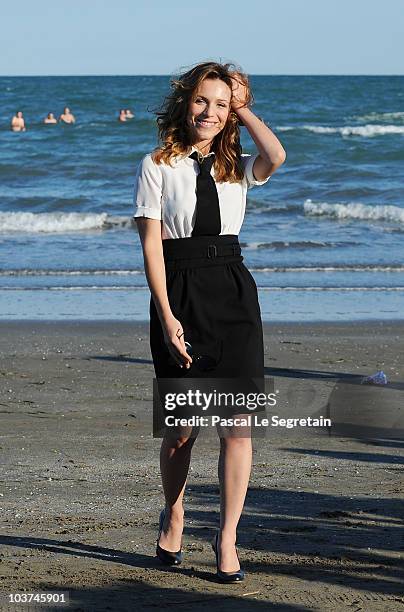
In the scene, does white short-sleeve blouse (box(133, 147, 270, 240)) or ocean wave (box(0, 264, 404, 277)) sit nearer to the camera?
white short-sleeve blouse (box(133, 147, 270, 240))

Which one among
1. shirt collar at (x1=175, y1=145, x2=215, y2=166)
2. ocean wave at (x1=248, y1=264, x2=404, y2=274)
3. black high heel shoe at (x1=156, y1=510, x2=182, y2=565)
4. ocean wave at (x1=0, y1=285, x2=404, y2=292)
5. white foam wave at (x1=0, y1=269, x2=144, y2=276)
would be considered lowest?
black high heel shoe at (x1=156, y1=510, x2=182, y2=565)

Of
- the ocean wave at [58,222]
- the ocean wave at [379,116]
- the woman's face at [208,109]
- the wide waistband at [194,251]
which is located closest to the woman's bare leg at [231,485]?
the wide waistband at [194,251]

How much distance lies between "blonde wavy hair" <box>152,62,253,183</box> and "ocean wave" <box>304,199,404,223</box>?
1730 centimetres

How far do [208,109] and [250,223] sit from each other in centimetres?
1662

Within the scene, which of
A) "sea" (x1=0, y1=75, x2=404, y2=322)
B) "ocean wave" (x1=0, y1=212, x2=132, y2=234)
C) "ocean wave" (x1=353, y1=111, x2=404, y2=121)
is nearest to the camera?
"sea" (x1=0, y1=75, x2=404, y2=322)

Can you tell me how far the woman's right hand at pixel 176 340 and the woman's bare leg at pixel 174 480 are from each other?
34 cm

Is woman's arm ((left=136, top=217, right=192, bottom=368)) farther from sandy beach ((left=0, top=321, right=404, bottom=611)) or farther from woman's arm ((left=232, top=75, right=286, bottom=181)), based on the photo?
sandy beach ((left=0, top=321, right=404, bottom=611))

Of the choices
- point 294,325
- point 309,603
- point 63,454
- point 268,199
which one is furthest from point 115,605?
point 268,199

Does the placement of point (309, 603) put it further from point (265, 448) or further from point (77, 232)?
point (77, 232)

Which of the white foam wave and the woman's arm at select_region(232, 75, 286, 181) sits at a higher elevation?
the woman's arm at select_region(232, 75, 286, 181)

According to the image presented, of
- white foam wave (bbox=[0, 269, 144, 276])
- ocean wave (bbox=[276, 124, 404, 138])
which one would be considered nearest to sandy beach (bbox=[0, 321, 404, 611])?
white foam wave (bbox=[0, 269, 144, 276])

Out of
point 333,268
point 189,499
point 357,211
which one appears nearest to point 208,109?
point 189,499

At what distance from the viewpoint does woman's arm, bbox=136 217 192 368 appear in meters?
3.95

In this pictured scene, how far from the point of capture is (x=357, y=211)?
22.2m
